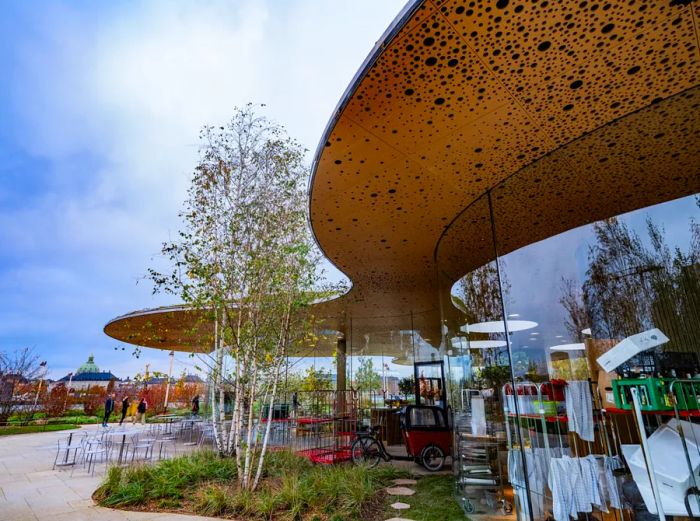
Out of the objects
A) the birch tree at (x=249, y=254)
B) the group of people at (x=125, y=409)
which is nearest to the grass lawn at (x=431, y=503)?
the birch tree at (x=249, y=254)

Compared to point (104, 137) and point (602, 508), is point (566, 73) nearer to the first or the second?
point (602, 508)

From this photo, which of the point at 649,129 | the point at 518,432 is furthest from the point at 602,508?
the point at 649,129

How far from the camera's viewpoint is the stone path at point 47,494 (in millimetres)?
3984

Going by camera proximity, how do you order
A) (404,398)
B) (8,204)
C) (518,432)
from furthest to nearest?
(8,204) < (404,398) < (518,432)

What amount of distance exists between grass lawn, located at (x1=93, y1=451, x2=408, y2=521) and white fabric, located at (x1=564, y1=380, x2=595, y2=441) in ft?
7.49

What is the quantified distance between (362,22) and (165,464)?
22.3 ft

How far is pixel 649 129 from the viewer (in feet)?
9.93

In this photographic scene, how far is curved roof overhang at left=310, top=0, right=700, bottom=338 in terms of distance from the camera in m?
2.13

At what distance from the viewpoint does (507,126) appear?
299 centimetres

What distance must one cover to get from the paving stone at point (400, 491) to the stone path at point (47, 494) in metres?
2.53

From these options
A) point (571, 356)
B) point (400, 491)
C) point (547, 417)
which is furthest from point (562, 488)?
point (400, 491)

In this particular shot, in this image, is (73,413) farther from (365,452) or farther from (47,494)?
(365,452)

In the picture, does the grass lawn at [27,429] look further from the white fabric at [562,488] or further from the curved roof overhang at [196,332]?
the white fabric at [562,488]

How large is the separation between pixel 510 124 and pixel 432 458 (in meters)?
5.94
